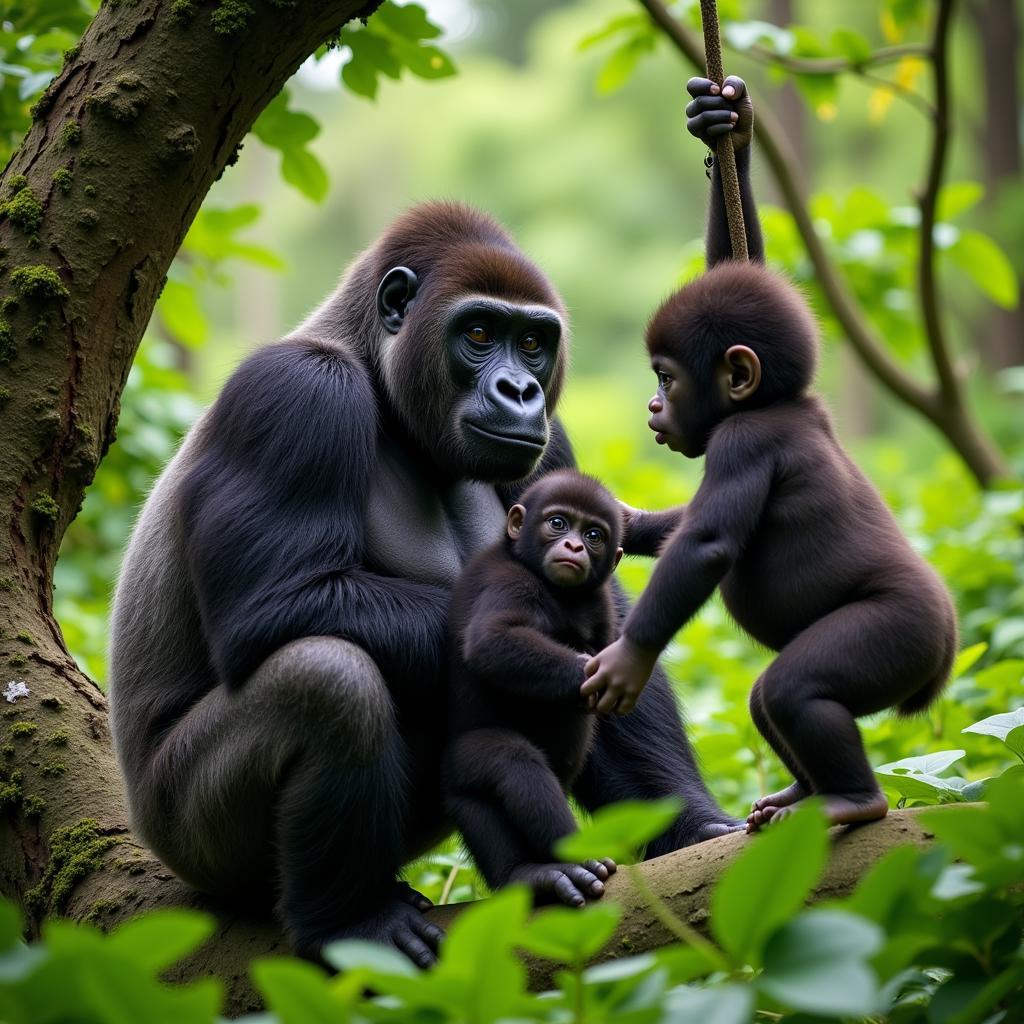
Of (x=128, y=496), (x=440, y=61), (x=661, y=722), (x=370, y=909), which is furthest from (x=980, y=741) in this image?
(x=128, y=496)

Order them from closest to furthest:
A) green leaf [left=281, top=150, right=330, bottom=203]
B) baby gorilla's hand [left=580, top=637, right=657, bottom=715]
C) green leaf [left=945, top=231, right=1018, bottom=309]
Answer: baby gorilla's hand [left=580, top=637, right=657, bottom=715], green leaf [left=281, top=150, right=330, bottom=203], green leaf [left=945, top=231, right=1018, bottom=309]

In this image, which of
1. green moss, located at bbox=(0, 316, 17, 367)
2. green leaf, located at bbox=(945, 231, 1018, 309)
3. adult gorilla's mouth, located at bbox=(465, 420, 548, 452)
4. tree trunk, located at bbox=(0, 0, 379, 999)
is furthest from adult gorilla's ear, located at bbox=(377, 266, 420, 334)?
green leaf, located at bbox=(945, 231, 1018, 309)

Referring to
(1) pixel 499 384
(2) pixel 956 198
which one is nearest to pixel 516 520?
(1) pixel 499 384

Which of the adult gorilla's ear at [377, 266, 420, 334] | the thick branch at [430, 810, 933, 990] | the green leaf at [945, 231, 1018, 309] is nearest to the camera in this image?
the thick branch at [430, 810, 933, 990]

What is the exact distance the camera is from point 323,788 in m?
3.74

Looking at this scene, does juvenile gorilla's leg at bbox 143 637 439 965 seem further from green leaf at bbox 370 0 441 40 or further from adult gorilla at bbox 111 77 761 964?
green leaf at bbox 370 0 441 40

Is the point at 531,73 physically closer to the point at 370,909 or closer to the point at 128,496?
the point at 128,496

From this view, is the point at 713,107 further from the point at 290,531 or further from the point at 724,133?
the point at 290,531

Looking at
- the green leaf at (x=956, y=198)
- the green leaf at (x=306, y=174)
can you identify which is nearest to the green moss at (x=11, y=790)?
the green leaf at (x=306, y=174)

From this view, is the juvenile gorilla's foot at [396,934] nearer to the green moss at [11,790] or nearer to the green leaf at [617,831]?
the green moss at [11,790]

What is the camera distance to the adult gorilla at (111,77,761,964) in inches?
149

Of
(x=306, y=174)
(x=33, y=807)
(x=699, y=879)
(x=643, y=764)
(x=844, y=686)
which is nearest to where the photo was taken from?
(x=844, y=686)

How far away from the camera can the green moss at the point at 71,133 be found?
4.40 metres

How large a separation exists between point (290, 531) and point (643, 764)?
1.47m
